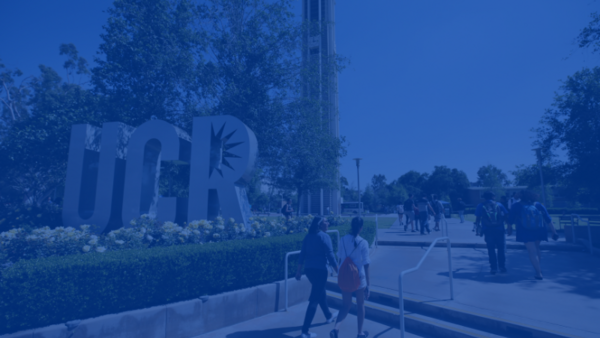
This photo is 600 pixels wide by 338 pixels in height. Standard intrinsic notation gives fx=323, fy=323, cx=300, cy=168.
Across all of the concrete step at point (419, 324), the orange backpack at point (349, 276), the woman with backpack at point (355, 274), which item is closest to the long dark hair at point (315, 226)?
the woman with backpack at point (355, 274)

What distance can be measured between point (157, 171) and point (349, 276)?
858cm

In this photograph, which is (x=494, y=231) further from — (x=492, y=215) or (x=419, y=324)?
(x=419, y=324)

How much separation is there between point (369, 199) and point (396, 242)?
53629 millimetres

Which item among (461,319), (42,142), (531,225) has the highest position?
(42,142)

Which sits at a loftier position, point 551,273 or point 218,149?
point 218,149

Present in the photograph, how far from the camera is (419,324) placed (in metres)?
4.74

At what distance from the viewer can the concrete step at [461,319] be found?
4.04 metres

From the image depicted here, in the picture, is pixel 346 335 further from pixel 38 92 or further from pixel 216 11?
pixel 38 92

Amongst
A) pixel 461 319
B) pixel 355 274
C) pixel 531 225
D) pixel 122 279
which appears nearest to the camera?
pixel 355 274

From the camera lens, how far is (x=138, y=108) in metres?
15.0

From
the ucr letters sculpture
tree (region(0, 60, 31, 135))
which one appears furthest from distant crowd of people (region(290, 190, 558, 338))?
tree (region(0, 60, 31, 135))

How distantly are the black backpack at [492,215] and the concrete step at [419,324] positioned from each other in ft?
10.3

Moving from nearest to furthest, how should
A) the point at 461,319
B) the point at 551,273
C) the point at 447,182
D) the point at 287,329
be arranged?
the point at 461,319 < the point at 287,329 < the point at 551,273 < the point at 447,182

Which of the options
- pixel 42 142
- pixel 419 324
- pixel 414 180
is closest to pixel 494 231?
pixel 419 324
